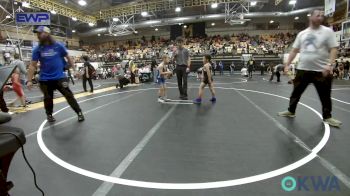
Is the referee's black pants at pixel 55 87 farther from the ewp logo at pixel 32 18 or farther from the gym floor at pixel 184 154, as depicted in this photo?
the ewp logo at pixel 32 18

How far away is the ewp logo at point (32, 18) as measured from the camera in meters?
7.75

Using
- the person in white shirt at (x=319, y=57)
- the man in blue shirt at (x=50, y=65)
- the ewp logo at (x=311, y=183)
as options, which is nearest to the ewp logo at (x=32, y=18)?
the man in blue shirt at (x=50, y=65)

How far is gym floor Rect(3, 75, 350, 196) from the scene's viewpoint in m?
2.05

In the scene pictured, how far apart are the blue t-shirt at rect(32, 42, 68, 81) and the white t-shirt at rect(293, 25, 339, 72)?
402 centimetres

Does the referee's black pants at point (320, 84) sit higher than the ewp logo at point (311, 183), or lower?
higher

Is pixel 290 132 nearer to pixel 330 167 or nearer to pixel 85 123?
pixel 330 167

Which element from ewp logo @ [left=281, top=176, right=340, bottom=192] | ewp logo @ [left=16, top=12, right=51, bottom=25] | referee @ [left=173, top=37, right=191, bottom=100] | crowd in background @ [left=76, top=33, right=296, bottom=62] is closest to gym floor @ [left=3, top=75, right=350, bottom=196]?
ewp logo @ [left=281, top=176, right=340, bottom=192]

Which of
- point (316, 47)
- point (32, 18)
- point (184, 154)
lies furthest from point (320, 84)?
point (32, 18)

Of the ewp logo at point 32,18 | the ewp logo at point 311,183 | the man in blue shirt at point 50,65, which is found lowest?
the ewp logo at point 311,183

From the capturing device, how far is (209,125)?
396cm

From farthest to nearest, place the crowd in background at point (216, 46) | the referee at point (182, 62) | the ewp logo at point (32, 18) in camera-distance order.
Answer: the crowd in background at point (216, 46)
the ewp logo at point (32, 18)
the referee at point (182, 62)

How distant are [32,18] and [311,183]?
8.76 meters

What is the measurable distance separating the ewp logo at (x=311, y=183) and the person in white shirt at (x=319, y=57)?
77.9 inches

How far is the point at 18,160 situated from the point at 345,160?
135 inches
